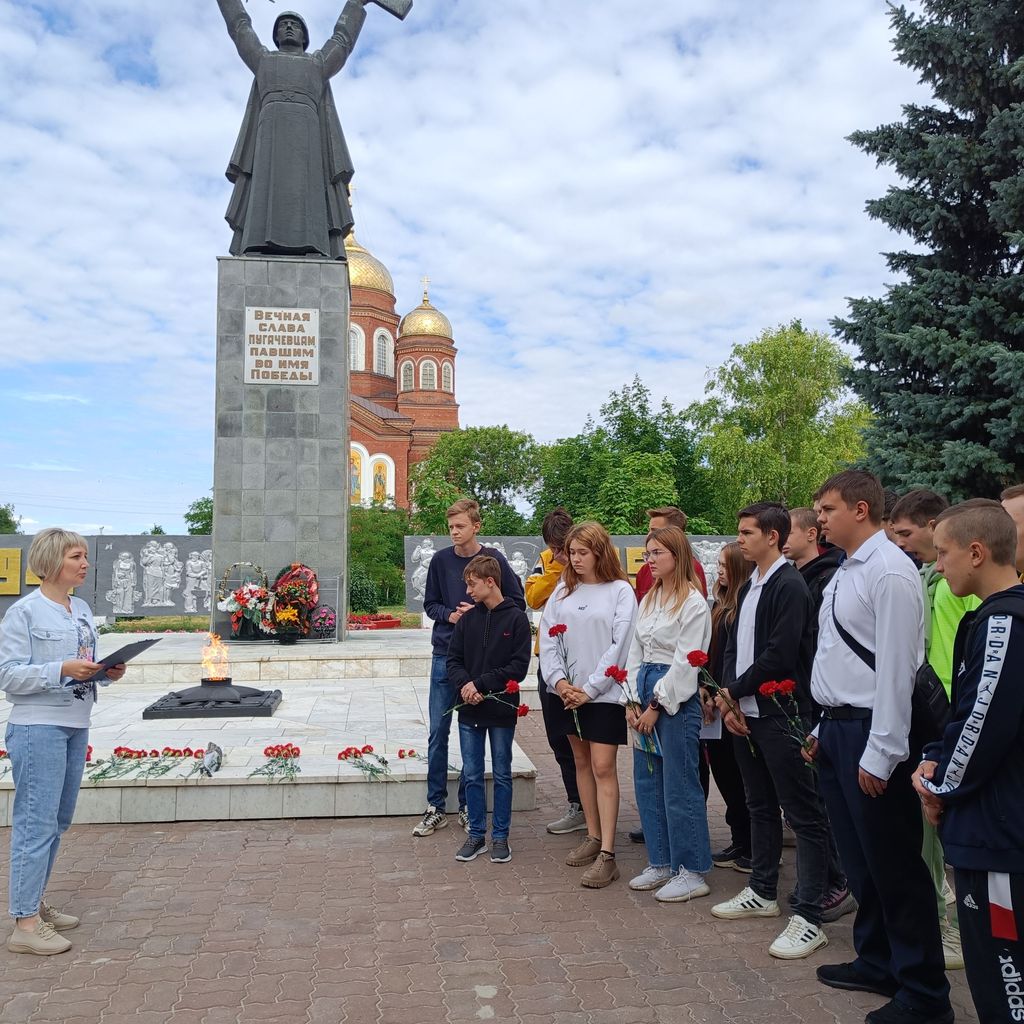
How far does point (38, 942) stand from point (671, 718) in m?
2.83

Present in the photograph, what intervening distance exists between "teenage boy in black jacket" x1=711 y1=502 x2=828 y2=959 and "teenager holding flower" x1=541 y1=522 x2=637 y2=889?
0.58 meters

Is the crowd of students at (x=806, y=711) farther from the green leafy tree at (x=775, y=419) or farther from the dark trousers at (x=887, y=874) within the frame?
the green leafy tree at (x=775, y=419)

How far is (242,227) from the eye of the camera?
43.2ft

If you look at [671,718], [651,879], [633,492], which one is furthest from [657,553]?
[633,492]

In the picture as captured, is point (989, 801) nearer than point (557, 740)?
Yes

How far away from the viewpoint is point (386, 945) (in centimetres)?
373

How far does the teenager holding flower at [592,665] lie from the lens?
450 cm

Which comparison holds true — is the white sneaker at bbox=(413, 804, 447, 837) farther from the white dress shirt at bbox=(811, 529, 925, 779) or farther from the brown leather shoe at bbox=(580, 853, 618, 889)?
the white dress shirt at bbox=(811, 529, 925, 779)

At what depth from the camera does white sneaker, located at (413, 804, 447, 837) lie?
529 cm

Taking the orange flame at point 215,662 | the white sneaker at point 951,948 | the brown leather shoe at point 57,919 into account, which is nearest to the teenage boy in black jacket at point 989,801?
the white sneaker at point 951,948

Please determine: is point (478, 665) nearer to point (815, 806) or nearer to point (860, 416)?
point (815, 806)

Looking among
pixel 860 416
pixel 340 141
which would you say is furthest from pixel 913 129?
pixel 860 416

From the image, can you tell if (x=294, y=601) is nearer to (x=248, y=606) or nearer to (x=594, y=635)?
(x=248, y=606)

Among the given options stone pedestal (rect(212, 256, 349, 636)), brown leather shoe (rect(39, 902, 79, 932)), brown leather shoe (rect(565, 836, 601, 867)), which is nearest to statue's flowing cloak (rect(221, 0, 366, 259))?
stone pedestal (rect(212, 256, 349, 636))
